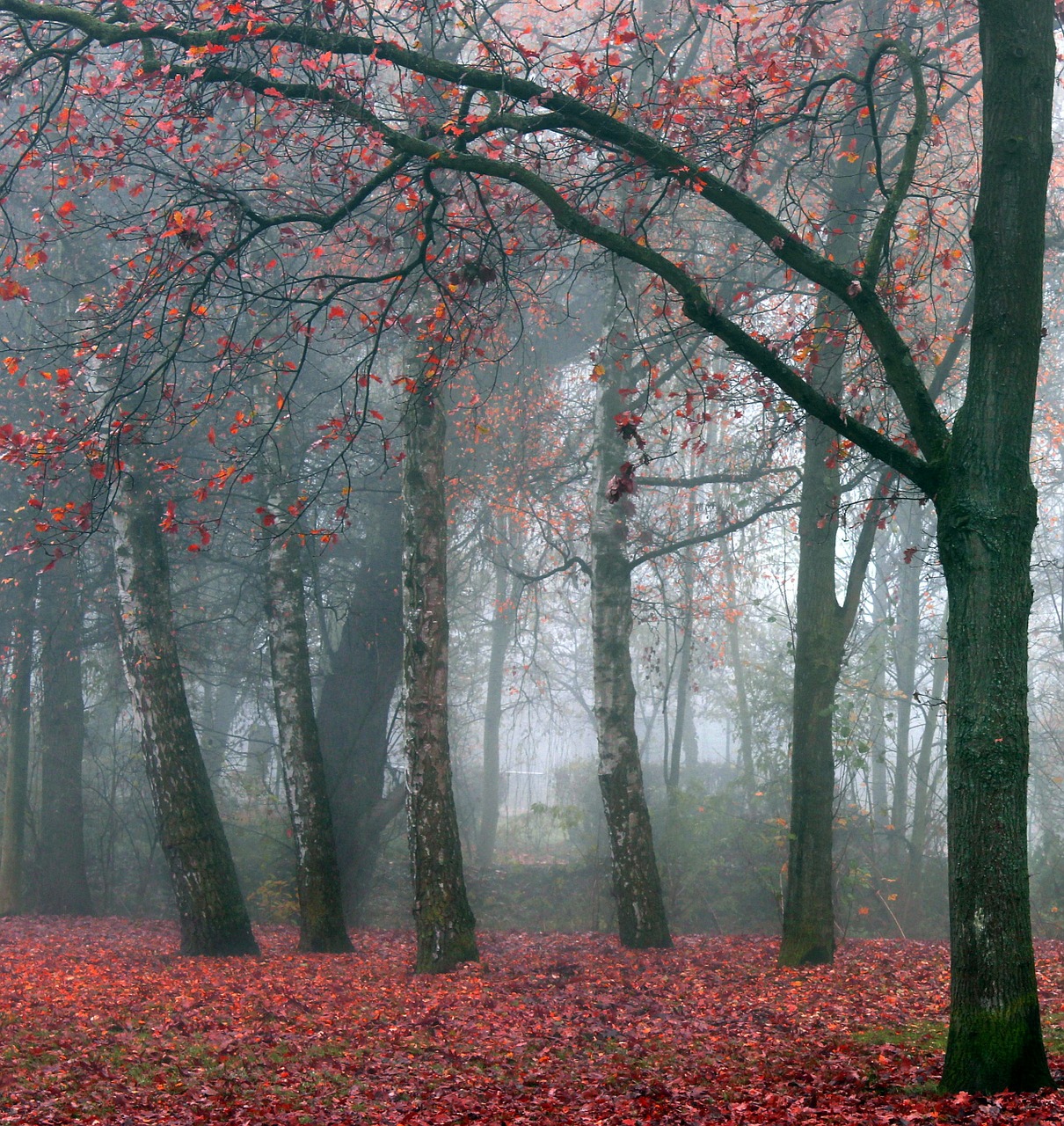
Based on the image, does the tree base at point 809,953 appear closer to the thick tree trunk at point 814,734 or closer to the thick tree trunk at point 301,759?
the thick tree trunk at point 814,734

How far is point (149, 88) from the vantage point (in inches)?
252

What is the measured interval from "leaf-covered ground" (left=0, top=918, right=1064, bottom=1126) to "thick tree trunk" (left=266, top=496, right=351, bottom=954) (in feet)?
1.65

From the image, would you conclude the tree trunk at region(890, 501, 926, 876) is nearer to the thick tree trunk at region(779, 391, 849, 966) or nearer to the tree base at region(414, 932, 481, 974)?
the thick tree trunk at region(779, 391, 849, 966)

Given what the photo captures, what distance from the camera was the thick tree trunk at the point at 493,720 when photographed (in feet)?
74.0

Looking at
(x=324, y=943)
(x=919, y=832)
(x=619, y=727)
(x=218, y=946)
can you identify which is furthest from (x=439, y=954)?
(x=919, y=832)

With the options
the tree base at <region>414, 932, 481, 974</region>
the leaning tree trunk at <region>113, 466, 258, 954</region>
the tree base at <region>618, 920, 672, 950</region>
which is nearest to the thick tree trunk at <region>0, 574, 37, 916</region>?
the leaning tree trunk at <region>113, 466, 258, 954</region>

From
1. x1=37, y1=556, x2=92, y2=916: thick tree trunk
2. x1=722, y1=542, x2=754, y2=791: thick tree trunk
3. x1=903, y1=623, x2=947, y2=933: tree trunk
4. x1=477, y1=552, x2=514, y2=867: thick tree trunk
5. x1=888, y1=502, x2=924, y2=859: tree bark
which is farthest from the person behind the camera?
x1=477, y1=552, x2=514, y2=867: thick tree trunk

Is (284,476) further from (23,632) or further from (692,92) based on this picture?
(692,92)

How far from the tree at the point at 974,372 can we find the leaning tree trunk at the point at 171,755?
18.1 feet

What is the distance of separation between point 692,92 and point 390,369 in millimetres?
9167

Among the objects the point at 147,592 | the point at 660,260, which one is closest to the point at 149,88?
the point at 660,260

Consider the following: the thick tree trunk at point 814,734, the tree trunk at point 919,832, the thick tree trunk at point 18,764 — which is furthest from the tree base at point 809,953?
the thick tree trunk at point 18,764

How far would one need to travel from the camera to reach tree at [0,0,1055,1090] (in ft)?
15.6

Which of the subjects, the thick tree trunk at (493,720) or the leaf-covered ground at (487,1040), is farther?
the thick tree trunk at (493,720)
